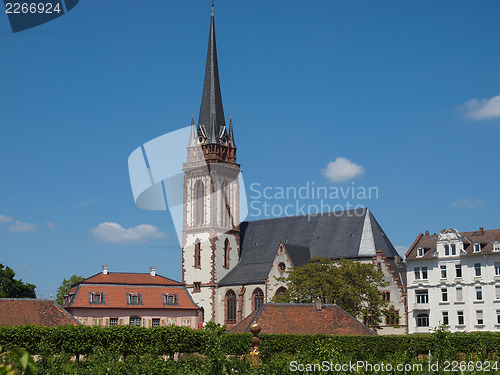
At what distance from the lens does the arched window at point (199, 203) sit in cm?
9112

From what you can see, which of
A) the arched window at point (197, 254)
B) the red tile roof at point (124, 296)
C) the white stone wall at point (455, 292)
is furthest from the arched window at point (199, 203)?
the white stone wall at point (455, 292)

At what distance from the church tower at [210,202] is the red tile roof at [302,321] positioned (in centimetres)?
3619

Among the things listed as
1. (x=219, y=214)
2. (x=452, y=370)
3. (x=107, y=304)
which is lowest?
(x=452, y=370)

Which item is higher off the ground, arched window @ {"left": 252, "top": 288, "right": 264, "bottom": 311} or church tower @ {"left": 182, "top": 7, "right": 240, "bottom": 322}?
church tower @ {"left": 182, "top": 7, "right": 240, "bottom": 322}

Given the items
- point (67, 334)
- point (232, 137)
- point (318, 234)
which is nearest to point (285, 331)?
point (67, 334)

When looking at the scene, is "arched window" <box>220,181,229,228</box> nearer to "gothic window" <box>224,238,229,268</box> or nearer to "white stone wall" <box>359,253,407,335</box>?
"gothic window" <box>224,238,229,268</box>

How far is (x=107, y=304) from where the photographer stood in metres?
72.8

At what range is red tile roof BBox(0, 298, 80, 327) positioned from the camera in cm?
5447

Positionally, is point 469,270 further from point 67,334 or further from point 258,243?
point 67,334

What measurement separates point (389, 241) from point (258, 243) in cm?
2046

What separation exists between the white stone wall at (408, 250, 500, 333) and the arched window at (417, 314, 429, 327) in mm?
350

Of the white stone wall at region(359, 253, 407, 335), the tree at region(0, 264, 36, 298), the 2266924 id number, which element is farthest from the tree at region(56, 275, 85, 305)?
the 2266924 id number

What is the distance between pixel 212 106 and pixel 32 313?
4711 cm

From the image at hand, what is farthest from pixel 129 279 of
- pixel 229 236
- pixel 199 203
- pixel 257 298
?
pixel 229 236
